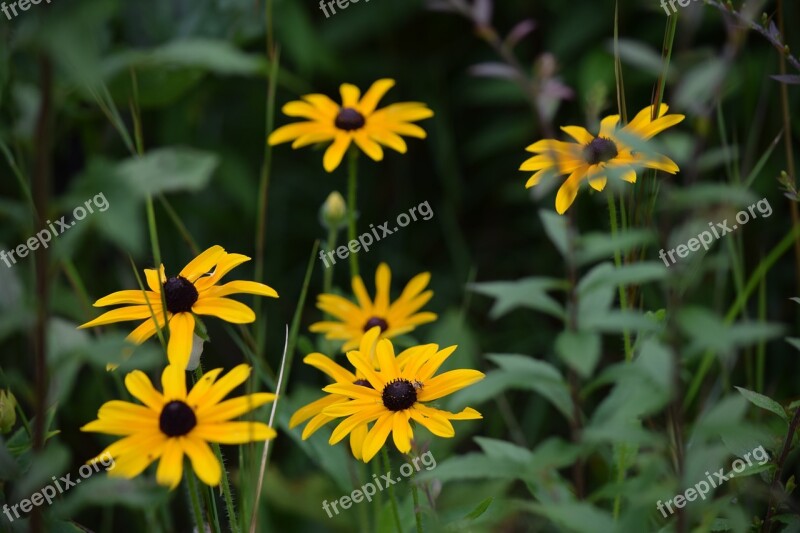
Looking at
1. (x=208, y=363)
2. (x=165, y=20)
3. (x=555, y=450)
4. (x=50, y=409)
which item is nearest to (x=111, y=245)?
(x=208, y=363)

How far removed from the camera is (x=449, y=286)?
218 cm

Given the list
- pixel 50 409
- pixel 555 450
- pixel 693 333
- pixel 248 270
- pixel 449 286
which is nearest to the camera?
pixel 693 333

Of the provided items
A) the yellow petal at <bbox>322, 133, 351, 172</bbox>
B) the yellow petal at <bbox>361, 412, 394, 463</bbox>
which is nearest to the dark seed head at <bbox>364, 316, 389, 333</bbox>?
the yellow petal at <bbox>322, 133, 351, 172</bbox>

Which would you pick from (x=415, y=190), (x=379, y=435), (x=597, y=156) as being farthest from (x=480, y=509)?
(x=415, y=190)

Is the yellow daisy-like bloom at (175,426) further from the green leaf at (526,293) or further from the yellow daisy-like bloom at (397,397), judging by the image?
the green leaf at (526,293)

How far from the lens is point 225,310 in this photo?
36.2 inches

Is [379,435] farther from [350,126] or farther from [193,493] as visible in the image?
[350,126]

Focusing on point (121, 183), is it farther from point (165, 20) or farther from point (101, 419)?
point (165, 20)

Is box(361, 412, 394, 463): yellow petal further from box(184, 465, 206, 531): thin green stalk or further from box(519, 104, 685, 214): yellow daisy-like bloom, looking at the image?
box(519, 104, 685, 214): yellow daisy-like bloom

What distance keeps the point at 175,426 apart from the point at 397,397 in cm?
24

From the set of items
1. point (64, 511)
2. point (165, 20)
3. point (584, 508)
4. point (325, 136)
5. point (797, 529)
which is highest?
point (165, 20)

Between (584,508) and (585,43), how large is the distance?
1.66 meters

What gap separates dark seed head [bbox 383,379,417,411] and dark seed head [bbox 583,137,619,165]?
32cm

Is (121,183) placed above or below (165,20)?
below
